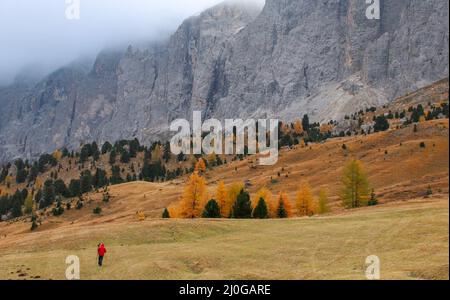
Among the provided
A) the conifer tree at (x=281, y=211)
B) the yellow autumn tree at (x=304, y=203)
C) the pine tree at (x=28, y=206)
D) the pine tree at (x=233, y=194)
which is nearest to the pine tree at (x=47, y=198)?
the pine tree at (x=28, y=206)

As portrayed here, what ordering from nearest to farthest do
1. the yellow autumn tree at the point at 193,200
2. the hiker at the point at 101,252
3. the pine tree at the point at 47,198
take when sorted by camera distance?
the hiker at the point at 101,252 < the yellow autumn tree at the point at 193,200 < the pine tree at the point at 47,198

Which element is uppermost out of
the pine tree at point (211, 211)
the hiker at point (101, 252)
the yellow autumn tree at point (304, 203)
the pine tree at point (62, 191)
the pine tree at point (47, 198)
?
the pine tree at point (62, 191)

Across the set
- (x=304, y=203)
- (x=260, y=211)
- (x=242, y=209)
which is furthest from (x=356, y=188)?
(x=242, y=209)

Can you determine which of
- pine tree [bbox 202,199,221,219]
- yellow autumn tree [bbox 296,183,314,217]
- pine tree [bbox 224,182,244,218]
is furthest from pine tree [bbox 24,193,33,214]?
pine tree [bbox 202,199,221,219]

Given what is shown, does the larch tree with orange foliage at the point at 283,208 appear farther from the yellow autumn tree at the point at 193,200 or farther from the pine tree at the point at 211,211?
the yellow autumn tree at the point at 193,200

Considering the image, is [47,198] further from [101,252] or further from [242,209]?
[101,252]

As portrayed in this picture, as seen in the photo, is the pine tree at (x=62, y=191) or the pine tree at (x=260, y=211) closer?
the pine tree at (x=260, y=211)

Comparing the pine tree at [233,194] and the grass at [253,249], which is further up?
the pine tree at [233,194]

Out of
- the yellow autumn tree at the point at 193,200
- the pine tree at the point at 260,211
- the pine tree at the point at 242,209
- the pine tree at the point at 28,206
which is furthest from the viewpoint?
the pine tree at the point at 28,206

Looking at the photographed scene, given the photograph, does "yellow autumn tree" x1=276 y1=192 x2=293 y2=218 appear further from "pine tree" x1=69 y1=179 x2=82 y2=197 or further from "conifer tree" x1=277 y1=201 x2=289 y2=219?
"pine tree" x1=69 y1=179 x2=82 y2=197

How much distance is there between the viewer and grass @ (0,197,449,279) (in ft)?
128

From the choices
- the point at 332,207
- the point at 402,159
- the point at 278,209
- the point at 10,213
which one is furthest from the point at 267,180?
the point at 10,213

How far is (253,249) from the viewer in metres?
48.5

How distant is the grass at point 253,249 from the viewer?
39.1m
